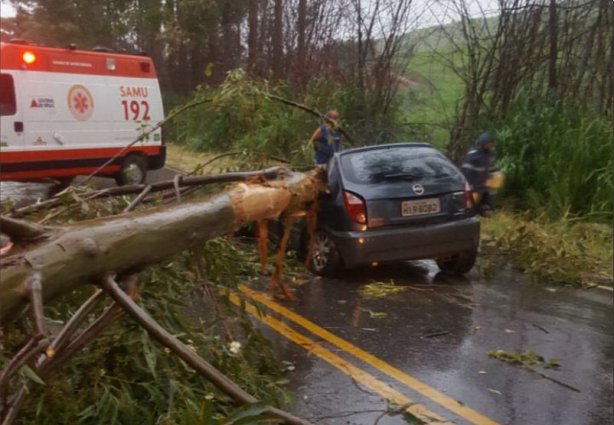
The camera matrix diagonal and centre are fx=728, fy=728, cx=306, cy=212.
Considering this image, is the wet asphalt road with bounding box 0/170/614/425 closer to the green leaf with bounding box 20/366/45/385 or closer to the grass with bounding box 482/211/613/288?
the grass with bounding box 482/211/613/288

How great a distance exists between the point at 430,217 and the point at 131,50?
806 centimetres

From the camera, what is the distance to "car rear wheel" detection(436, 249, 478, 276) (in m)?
7.49

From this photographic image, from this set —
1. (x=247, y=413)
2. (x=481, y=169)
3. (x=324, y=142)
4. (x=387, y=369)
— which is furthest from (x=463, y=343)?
(x=481, y=169)

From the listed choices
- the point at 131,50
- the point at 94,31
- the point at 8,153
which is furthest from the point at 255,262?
the point at 131,50

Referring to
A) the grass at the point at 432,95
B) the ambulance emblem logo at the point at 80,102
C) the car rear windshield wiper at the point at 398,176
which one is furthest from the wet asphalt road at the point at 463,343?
the grass at the point at 432,95

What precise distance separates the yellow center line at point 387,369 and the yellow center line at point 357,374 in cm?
13

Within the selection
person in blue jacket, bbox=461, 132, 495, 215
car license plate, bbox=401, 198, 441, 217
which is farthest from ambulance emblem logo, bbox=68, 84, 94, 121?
car license plate, bbox=401, 198, 441, 217

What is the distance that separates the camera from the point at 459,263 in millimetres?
7605

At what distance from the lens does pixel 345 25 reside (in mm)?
17266

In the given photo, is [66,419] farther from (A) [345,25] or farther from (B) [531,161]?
(A) [345,25]

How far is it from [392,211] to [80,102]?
7038mm

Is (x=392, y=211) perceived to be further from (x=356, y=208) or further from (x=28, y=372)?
(x=28, y=372)

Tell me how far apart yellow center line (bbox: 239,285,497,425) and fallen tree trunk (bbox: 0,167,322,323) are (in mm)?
1354

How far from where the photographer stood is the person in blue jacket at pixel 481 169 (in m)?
10.2
